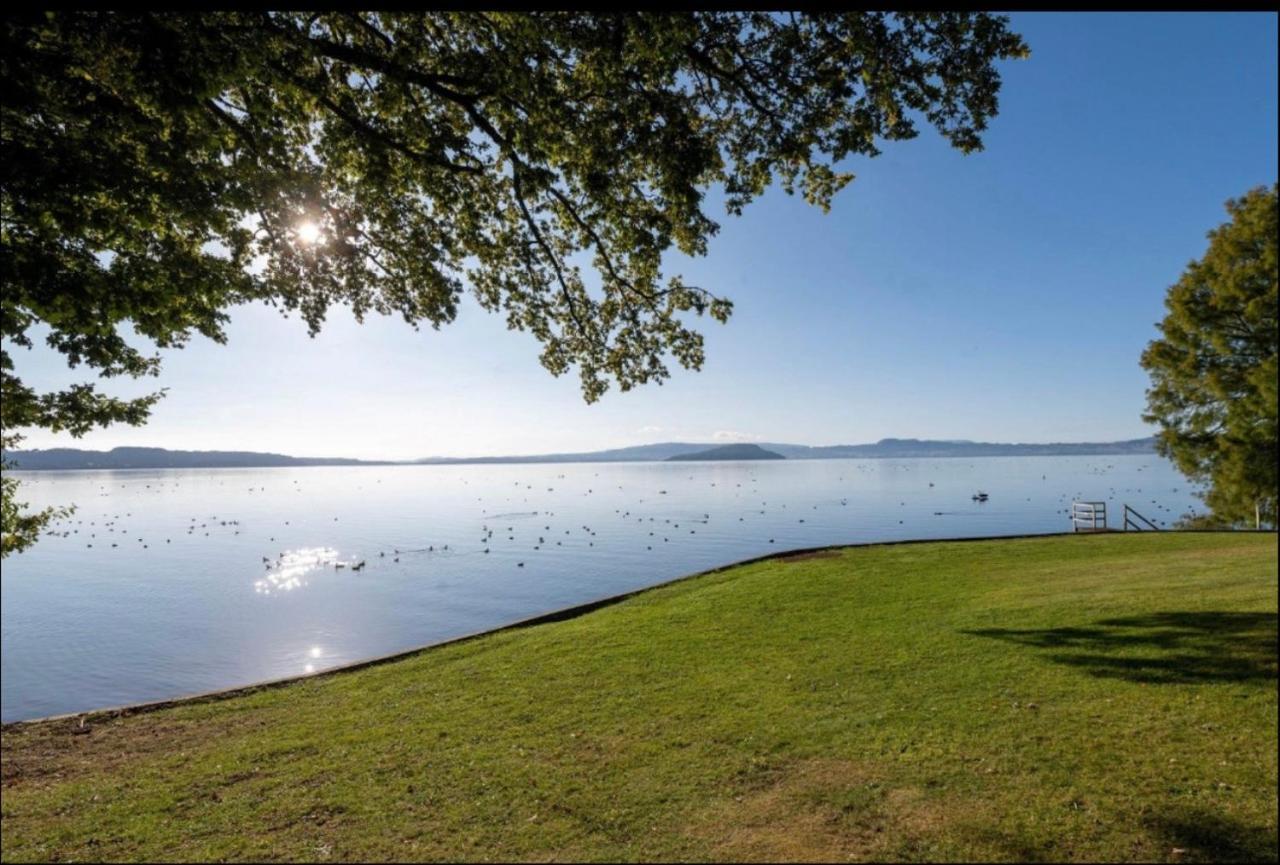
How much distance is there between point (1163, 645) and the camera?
35.1 feet

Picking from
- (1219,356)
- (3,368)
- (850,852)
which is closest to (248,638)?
(3,368)

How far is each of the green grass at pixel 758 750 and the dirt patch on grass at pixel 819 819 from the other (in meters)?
0.03

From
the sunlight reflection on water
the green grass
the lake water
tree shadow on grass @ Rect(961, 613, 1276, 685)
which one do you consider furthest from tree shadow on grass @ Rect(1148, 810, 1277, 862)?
the sunlight reflection on water

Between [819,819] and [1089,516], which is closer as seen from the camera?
[819,819]

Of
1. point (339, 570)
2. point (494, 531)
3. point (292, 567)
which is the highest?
point (494, 531)

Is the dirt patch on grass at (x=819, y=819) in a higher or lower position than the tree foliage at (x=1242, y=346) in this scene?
lower

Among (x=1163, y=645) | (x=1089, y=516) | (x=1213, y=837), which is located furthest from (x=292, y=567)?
(x=1089, y=516)

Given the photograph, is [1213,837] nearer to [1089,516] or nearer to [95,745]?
[95,745]

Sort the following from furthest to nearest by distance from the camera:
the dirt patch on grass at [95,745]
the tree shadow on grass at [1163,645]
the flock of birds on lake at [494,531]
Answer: the flock of birds on lake at [494,531], the dirt patch on grass at [95,745], the tree shadow on grass at [1163,645]

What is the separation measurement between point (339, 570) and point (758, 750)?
51000 mm

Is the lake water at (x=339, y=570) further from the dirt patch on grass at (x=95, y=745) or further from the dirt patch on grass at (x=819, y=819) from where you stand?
the dirt patch on grass at (x=819, y=819)

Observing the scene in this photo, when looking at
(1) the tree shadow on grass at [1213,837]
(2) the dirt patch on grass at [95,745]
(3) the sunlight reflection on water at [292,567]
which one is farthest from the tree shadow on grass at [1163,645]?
(3) the sunlight reflection on water at [292,567]

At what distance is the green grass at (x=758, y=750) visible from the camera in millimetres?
6691

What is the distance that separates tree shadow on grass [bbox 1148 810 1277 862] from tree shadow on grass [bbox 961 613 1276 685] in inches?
149
